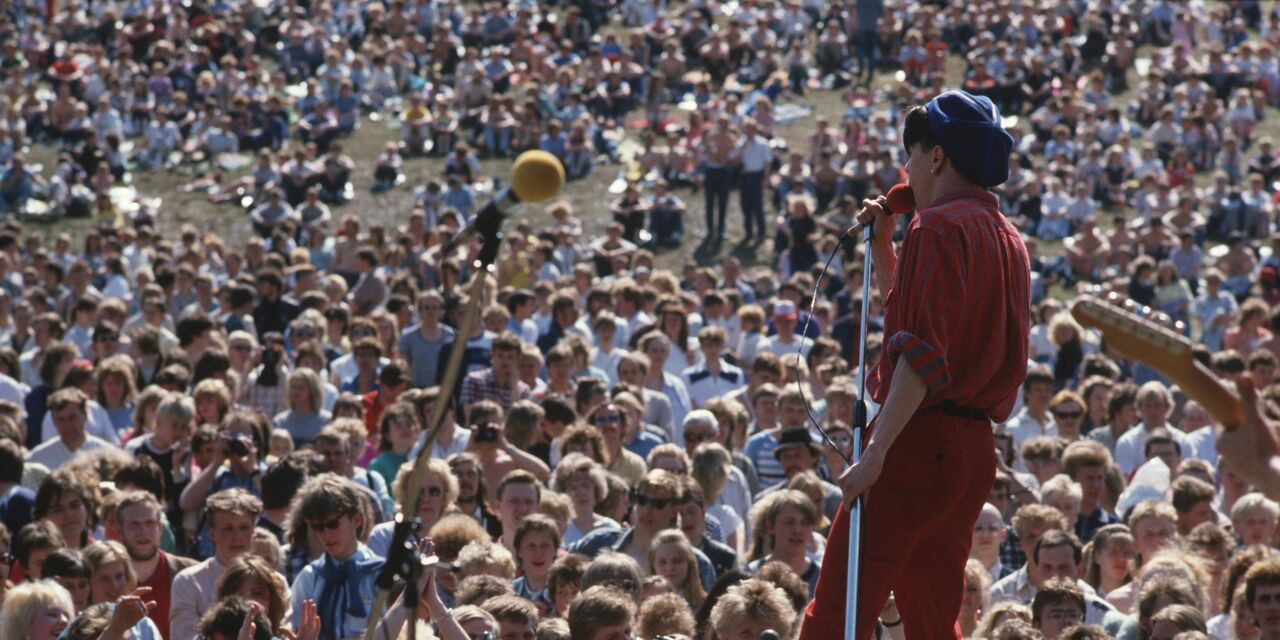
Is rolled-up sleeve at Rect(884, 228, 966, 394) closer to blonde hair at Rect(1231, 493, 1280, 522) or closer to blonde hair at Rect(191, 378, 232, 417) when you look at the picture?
blonde hair at Rect(1231, 493, 1280, 522)

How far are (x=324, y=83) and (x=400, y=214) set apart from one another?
4.94m

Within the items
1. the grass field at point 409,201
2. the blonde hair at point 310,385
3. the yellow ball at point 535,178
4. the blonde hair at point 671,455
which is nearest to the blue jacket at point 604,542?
the blonde hair at point 671,455

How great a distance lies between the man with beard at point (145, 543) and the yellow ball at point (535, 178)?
4.90 metres

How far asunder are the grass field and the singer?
20125 mm

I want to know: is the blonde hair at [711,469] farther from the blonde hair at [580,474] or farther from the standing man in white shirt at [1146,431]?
the standing man in white shirt at [1146,431]

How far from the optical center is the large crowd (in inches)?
303

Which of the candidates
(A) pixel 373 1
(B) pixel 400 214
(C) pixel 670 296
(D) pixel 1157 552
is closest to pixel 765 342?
(C) pixel 670 296

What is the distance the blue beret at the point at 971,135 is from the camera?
506 centimetres

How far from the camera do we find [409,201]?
94.6 ft

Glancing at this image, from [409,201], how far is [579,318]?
43.5ft

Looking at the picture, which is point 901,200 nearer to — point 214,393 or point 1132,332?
point 1132,332

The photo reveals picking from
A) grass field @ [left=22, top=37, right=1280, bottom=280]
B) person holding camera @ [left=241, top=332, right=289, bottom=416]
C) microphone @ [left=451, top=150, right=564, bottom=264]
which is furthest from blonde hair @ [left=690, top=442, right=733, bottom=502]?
grass field @ [left=22, top=37, right=1280, bottom=280]

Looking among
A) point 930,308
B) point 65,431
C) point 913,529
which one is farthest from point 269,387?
point 930,308

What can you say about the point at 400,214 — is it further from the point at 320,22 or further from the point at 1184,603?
the point at 1184,603
